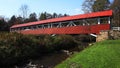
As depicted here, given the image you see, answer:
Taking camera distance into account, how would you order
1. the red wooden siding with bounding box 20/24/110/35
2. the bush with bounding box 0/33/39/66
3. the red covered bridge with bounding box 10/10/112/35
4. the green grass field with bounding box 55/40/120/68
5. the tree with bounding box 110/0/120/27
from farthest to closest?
1. the tree with bounding box 110/0/120/27
2. the red covered bridge with bounding box 10/10/112/35
3. the red wooden siding with bounding box 20/24/110/35
4. the bush with bounding box 0/33/39/66
5. the green grass field with bounding box 55/40/120/68

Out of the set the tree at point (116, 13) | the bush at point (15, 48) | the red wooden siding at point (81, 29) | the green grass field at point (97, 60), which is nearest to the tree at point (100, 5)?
the tree at point (116, 13)

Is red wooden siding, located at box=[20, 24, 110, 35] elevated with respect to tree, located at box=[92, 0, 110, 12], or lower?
lower

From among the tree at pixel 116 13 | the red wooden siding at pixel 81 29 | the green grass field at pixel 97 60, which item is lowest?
the green grass field at pixel 97 60

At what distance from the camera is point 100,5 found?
6419cm

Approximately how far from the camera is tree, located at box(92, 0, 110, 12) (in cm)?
6302

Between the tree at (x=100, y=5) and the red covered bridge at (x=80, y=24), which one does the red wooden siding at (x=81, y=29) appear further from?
the tree at (x=100, y=5)

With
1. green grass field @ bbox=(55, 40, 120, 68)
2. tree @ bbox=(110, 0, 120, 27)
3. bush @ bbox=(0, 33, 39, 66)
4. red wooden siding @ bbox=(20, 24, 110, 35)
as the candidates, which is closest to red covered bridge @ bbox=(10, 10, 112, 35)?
red wooden siding @ bbox=(20, 24, 110, 35)

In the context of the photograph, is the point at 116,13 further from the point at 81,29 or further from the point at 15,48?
the point at 15,48

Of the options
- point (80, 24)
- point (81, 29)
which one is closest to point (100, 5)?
point (80, 24)

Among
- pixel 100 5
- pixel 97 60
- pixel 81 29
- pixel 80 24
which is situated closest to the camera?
pixel 97 60

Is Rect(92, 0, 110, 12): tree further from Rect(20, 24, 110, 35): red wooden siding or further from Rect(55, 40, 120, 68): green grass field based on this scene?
Rect(55, 40, 120, 68): green grass field

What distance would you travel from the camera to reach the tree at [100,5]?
6302 centimetres

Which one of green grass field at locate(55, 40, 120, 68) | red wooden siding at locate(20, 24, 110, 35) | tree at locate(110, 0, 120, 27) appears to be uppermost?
tree at locate(110, 0, 120, 27)

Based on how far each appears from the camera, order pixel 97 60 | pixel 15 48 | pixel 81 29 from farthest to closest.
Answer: pixel 81 29
pixel 15 48
pixel 97 60
